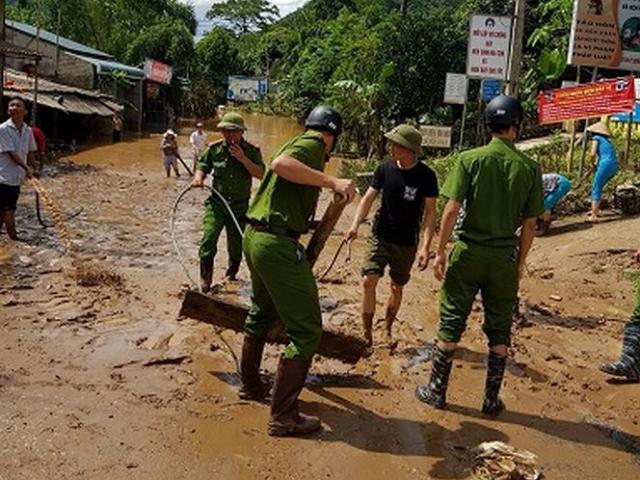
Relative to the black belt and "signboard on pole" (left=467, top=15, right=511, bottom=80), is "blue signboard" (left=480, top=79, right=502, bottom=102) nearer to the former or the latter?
"signboard on pole" (left=467, top=15, right=511, bottom=80)

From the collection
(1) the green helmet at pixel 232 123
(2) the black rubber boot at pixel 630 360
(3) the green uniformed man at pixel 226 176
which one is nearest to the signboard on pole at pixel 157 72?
(3) the green uniformed man at pixel 226 176

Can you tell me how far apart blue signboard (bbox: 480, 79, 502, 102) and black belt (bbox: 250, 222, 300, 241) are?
1051 cm


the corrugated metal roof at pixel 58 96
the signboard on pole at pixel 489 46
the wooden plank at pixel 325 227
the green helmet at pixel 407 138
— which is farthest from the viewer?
the corrugated metal roof at pixel 58 96

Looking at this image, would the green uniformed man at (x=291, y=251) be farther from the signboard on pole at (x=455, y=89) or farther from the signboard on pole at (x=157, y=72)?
the signboard on pole at (x=157, y=72)

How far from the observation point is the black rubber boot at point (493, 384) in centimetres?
457

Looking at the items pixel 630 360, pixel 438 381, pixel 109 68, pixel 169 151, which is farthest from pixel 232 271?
pixel 109 68

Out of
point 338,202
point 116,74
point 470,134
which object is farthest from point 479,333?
point 116,74

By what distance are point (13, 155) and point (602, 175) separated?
8.13 meters

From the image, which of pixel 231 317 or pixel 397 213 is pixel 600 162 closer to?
pixel 397 213

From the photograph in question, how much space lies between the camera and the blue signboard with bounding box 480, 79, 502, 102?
1373 centimetres

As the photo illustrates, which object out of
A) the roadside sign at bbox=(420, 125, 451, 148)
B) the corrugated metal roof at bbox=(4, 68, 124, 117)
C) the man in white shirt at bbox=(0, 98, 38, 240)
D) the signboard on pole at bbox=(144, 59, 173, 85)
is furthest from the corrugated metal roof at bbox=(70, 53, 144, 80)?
the man in white shirt at bbox=(0, 98, 38, 240)

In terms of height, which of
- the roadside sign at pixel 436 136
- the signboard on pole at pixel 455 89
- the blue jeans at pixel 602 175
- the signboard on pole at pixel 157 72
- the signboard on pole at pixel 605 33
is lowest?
the blue jeans at pixel 602 175

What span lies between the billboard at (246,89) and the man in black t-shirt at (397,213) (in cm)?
5660

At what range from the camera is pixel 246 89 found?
62469 mm
